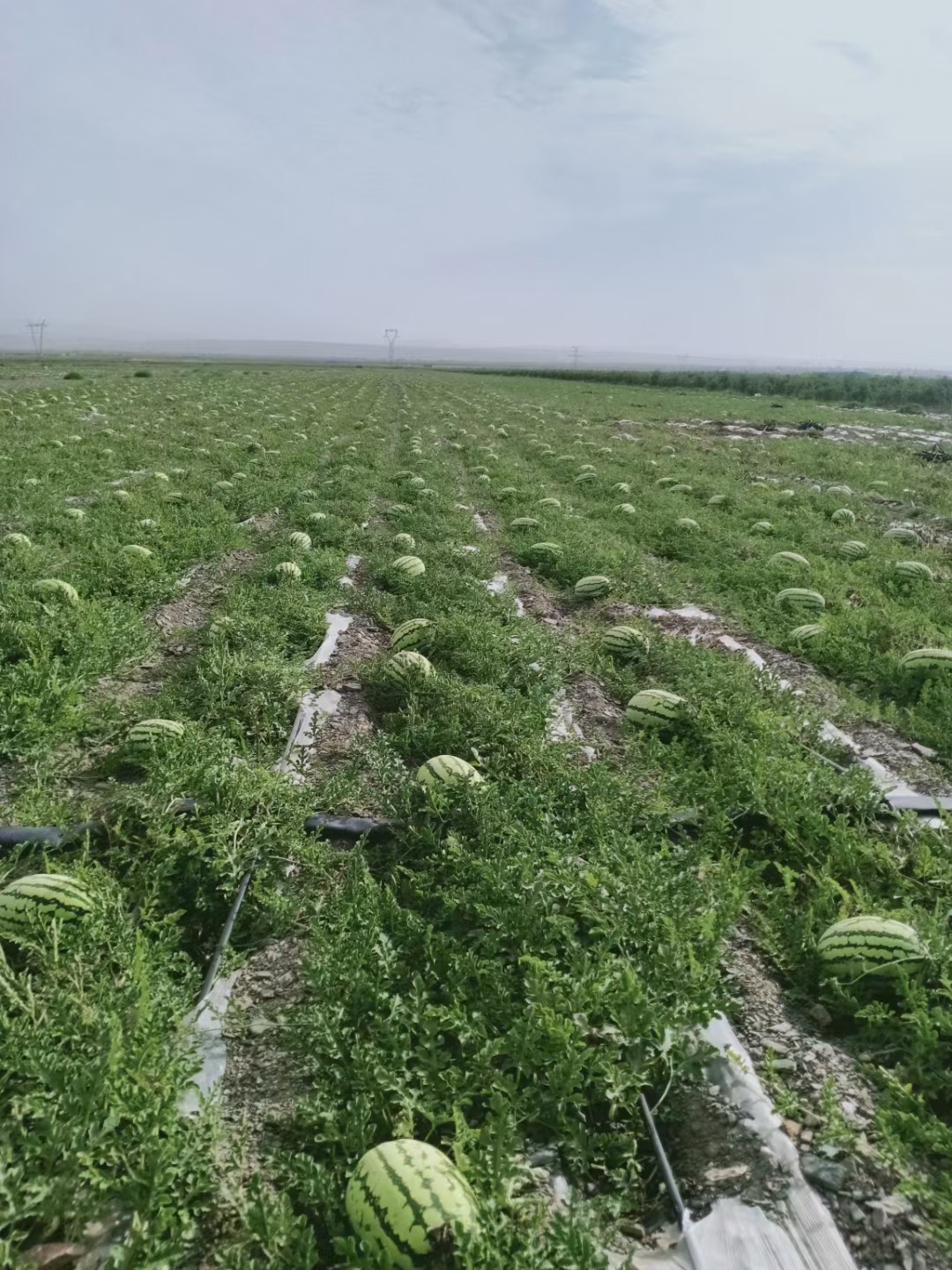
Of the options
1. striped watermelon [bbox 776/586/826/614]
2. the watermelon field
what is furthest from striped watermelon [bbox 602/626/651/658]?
striped watermelon [bbox 776/586/826/614]

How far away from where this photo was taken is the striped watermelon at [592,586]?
21.7 ft

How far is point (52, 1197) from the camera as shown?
5.77ft

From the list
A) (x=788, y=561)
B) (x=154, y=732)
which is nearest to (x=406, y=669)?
(x=154, y=732)

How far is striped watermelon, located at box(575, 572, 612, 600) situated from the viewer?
6.60m

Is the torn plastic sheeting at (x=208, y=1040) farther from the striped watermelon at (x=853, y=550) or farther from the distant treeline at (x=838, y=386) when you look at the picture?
the distant treeline at (x=838, y=386)

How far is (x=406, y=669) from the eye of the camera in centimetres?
453

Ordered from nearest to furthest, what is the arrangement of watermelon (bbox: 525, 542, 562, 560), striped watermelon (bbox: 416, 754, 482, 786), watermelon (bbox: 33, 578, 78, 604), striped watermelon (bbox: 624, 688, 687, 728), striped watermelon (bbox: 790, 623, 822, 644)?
striped watermelon (bbox: 416, 754, 482, 786) → striped watermelon (bbox: 624, 688, 687, 728) → watermelon (bbox: 33, 578, 78, 604) → striped watermelon (bbox: 790, 623, 822, 644) → watermelon (bbox: 525, 542, 562, 560)

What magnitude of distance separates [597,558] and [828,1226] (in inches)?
232

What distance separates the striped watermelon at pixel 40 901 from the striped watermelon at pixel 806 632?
4.91 m

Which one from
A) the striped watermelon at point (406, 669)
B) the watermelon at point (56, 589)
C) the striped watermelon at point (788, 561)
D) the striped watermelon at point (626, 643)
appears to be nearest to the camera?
the striped watermelon at point (406, 669)

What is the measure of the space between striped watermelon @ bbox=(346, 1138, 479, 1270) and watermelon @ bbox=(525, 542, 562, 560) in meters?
6.14

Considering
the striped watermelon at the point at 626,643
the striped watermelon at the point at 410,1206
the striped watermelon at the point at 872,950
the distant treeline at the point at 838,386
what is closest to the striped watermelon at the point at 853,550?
the striped watermelon at the point at 626,643

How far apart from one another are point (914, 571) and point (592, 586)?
119 inches

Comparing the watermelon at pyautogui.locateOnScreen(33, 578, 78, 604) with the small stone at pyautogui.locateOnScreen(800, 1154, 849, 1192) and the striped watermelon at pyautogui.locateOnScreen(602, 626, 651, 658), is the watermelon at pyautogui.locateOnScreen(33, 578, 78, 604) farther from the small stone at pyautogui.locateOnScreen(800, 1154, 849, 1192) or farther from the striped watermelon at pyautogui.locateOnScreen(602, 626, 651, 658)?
the small stone at pyautogui.locateOnScreen(800, 1154, 849, 1192)
